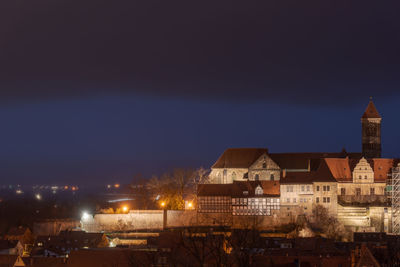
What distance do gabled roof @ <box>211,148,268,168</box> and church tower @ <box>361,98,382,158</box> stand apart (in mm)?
12661

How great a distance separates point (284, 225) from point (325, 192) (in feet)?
21.5

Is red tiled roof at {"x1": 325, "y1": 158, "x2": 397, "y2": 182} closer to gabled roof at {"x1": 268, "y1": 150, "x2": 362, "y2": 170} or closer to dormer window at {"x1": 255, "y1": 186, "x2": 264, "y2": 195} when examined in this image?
gabled roof at {"x1": 268, "y1": 150, "x2": 362, "y2": 170}

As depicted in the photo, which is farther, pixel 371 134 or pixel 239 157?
pixel 239 157

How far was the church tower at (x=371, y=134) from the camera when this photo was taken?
107062 millimetres

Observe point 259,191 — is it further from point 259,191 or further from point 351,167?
point 351,167

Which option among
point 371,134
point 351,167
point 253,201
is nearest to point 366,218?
point 351,167

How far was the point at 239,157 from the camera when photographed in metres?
110

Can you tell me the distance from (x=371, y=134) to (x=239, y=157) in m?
16.9

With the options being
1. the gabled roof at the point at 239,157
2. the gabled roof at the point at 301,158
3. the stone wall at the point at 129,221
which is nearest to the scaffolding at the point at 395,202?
the gabled roof at the point at 301,158

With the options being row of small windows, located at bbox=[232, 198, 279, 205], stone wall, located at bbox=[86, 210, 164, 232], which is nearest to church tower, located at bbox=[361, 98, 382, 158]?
row of small windows, located at bbox=[232, 198, 279, 205]

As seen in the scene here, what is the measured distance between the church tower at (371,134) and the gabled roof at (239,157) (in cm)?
1266

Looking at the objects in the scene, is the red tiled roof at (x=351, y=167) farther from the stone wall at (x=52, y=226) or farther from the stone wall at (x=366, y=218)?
the stone wall at (x=52, y=226)

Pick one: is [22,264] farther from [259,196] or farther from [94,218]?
[259,196]

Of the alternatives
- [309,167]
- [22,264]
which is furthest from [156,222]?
[22,264]
